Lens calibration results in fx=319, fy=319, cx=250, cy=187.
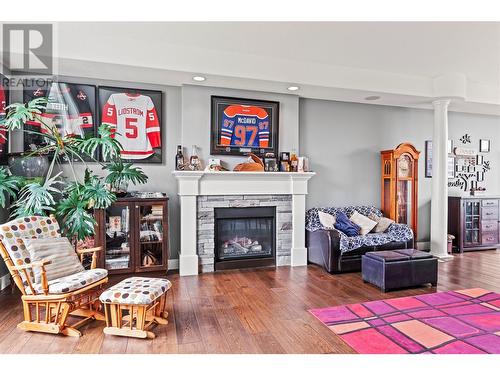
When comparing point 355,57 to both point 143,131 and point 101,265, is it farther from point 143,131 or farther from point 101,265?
point 101,265

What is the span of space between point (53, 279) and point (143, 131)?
7.48 feet

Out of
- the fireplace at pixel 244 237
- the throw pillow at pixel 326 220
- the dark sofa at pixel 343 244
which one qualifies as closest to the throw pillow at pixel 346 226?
the throw pillow at pixel 326 220

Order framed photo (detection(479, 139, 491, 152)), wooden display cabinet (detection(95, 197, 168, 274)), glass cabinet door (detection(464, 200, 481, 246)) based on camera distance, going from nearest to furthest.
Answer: wooden display cabinet (detection(95, 197, 168, 274))
glass cabinet door (detection(464, 200, 481, 246))
framed photo (detection(479, 139, 491, 152))

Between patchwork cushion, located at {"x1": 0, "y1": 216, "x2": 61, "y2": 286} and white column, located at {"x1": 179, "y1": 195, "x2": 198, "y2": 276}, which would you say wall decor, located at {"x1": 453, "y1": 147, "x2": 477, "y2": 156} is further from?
patchwork cushion, located at {"x1": 0, "y1": 216, "x2": 61, "y2": 286}

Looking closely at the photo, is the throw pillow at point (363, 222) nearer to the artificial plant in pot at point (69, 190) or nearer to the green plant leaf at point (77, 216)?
the artificial plant in pot at point (69, 190)

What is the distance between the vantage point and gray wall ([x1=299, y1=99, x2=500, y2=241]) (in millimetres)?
5148

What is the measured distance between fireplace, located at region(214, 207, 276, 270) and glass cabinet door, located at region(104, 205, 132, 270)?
1.16 metres

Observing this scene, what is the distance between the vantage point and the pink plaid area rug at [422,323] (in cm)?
232

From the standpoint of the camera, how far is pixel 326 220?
4.71 metres

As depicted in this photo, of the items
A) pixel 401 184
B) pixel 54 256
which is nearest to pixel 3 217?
pixel 54 256

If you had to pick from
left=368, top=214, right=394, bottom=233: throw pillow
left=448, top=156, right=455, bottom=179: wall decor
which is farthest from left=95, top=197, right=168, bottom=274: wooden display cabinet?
left=448, top=156, right=455, bottom=179: wall decor

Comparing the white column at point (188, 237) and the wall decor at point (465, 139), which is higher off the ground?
the wall decor at point (465, 139)

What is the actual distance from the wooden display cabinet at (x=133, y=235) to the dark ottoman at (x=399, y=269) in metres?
2.53

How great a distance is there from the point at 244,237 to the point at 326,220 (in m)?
1.24
